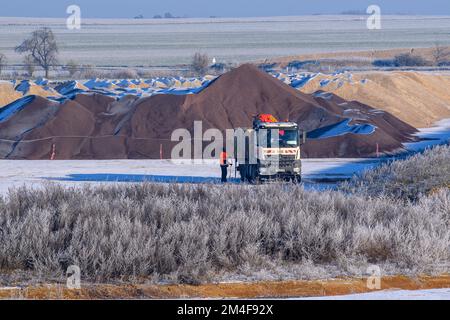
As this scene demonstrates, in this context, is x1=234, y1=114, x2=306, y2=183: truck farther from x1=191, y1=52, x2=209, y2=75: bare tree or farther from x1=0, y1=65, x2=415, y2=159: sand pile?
x1=191, y1=52, x2=209, y2=75: bare tree

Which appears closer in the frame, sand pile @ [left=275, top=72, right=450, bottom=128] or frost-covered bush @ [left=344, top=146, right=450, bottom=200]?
frost-covered bush @ [left=344, top=146, right=450, bottom=200]

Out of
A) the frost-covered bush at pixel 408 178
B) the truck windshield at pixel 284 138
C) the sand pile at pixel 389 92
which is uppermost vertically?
the sand pile at pixel 389 92

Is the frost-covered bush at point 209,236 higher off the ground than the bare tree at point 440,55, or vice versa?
the bare tree at point 440,55

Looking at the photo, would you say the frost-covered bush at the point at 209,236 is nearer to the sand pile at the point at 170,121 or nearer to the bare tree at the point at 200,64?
the sand pile at the point at 170,121

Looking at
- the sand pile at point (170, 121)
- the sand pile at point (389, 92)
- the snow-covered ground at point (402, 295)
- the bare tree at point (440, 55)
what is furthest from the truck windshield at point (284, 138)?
the bare tree at point (440, 55)

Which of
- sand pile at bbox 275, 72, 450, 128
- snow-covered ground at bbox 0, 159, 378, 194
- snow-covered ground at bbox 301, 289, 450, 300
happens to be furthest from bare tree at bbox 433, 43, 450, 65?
snow-covered ground at bbox 301, 289, 450, 300

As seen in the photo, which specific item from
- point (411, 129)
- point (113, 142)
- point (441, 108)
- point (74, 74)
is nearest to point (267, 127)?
point (113, 142)

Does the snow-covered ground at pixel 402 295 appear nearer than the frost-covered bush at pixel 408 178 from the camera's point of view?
Yes
